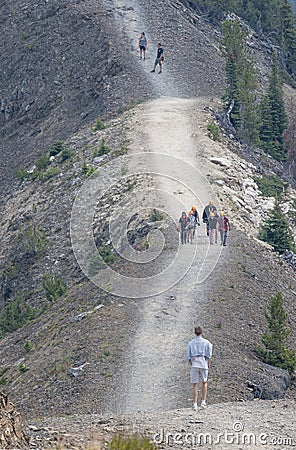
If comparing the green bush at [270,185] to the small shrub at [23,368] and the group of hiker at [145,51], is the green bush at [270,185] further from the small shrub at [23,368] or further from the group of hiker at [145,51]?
the small shrub at [23,368]

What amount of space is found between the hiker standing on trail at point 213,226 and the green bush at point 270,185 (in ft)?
28.6

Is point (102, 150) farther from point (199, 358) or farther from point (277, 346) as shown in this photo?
point (199, 358)

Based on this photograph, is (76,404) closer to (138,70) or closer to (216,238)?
(216,238)

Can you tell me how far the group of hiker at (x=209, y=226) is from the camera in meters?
27.9

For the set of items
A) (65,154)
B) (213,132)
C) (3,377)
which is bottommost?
(3,377)

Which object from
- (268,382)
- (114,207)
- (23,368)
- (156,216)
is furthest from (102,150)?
(268,382)

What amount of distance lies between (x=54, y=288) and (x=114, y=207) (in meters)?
3.97

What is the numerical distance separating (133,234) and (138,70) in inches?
776

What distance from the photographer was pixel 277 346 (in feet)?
69.1

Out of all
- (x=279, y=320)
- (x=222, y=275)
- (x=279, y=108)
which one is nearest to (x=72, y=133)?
(x=279, y=108)

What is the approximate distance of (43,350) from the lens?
23.6 m

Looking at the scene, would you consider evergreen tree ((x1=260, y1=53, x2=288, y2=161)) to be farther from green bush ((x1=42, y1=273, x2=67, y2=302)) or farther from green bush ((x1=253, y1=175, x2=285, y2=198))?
green bush ((x1=42, y1=273, x2=67, y2=302))

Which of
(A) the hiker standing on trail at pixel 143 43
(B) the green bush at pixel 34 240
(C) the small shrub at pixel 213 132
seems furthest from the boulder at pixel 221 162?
(A) the hiker standing on trail at pixel 143 43

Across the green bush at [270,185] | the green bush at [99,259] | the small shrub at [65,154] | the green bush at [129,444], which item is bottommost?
the green bush at [129,444]
